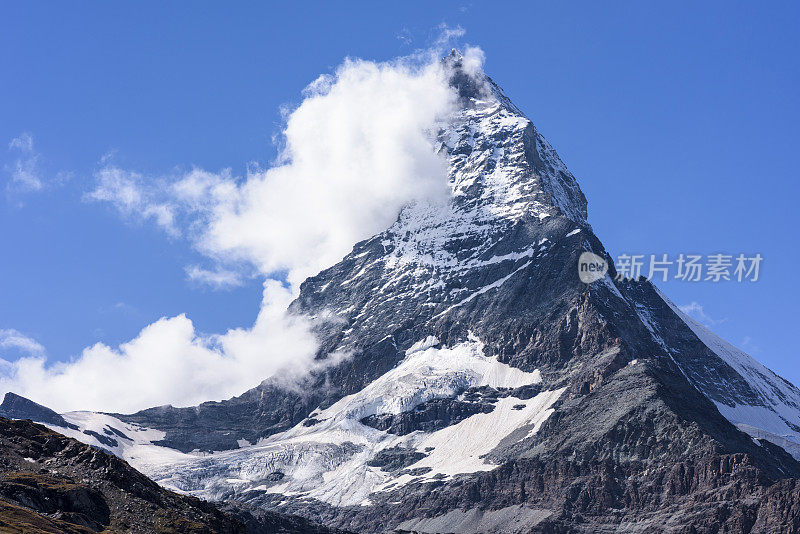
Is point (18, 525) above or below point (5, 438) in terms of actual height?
below

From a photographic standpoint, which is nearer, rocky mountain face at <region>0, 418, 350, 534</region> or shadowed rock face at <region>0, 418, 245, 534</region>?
rocky mountain face at <region>0, 418, 350, 534</region>

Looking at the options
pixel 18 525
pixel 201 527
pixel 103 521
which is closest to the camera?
pixel 18 525

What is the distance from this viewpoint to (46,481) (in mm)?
178625

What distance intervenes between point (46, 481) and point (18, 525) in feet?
95.4

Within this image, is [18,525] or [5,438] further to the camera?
[5,438]

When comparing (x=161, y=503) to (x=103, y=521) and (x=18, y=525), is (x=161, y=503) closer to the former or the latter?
(x=103, y=521)

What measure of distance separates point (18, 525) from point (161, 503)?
44821 millimetres

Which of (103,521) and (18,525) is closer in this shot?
(18,525)

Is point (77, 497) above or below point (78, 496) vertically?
below

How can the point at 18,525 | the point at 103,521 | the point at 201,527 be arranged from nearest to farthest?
the point at 18,525, the point at 103,521, the point at 201,527

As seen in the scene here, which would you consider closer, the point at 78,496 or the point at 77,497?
the point at 77,497

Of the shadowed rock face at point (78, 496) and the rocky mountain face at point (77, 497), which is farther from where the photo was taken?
the shadowed rock face at point (78, 496)

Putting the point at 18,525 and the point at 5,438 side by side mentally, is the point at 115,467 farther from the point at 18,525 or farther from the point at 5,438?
the point at 18,525

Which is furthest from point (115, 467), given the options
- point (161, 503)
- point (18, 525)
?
point (18, 525)
